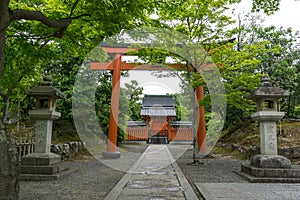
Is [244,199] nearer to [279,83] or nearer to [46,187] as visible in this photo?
[46,187]

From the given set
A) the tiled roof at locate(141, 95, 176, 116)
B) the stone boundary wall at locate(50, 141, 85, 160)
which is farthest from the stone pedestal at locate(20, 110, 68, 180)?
the tiled roof at locate(141, 95, 176, 116)

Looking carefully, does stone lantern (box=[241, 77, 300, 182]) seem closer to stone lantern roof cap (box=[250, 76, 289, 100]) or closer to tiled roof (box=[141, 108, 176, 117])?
stone lantern roof cap (box=[250, 76, 289, 100])

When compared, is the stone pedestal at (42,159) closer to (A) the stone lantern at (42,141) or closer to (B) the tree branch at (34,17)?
(A) the stone lantern at (42,141)

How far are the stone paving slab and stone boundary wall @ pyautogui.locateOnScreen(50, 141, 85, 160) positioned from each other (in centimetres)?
627

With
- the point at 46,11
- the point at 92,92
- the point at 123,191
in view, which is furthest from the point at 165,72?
the point at 123,191

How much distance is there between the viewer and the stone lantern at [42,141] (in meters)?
5.98

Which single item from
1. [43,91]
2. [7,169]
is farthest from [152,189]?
[43,91]

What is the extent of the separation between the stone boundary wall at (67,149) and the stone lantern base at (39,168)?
3040mm

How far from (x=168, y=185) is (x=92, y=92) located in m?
8.66

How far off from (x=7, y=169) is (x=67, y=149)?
8193 millimetres

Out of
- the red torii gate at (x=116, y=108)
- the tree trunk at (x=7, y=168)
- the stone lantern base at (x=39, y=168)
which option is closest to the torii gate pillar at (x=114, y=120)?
the red torii gate at (x=116, y=108)

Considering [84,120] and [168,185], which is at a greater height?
[84,120]

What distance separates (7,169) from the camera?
2.35 metres

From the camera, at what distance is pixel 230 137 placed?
14484 mm
